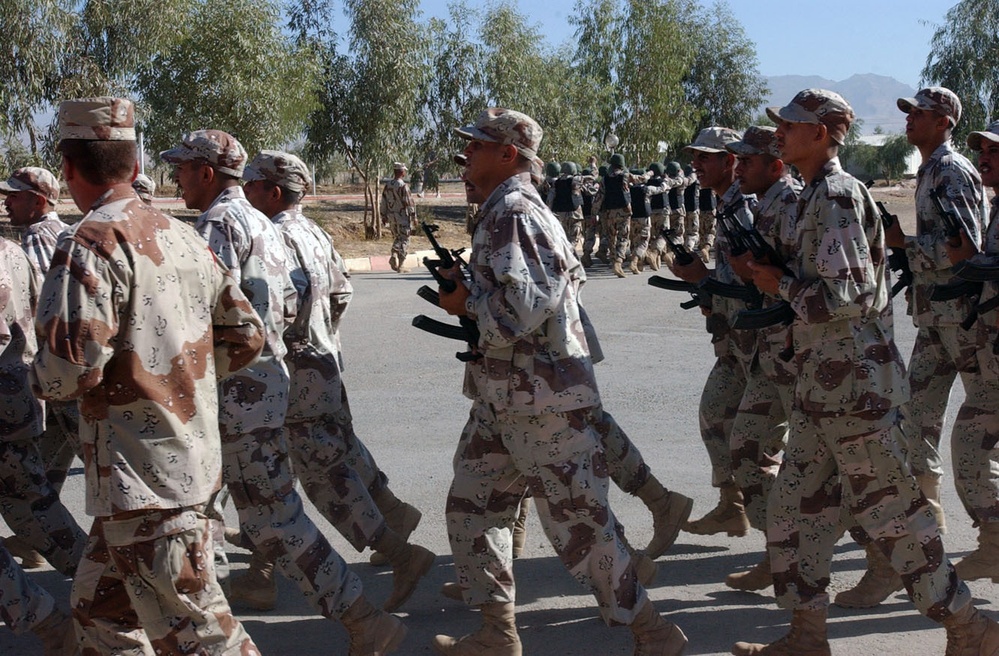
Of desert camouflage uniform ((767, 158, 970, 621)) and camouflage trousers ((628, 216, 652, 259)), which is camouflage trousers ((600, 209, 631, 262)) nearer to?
camouflage trousers ((628, 216, 652, 259))

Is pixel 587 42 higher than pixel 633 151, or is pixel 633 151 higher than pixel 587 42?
pixel 587 42

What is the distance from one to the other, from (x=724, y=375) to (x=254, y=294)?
253 cm

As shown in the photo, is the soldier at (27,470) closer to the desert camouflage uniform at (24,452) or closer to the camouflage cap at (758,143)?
the desert camouflage uniform at (24,452)

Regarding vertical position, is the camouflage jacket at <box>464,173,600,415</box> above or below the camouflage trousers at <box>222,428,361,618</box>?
above

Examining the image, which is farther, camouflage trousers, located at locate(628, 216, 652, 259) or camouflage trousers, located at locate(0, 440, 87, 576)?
camouflage trousers, located at locate(628, 216, 652, 259)

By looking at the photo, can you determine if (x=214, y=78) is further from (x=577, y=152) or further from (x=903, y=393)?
(x=903, y=393)

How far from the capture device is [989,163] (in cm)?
556

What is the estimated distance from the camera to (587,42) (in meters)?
40.4

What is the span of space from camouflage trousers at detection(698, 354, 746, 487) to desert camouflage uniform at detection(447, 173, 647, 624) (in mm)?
1665

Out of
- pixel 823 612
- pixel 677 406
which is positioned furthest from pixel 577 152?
pixel 823 612

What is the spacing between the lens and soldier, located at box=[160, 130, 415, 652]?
14.6 feet

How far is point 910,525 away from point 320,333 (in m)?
2.69

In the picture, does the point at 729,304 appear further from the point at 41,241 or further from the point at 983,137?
the point at 41,241

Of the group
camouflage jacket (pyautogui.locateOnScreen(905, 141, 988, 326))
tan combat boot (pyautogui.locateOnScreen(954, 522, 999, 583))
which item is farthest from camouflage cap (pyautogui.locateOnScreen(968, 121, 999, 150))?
tan combat boot (pyautogui.locateOnScreen(954, 522, 999, 583))
